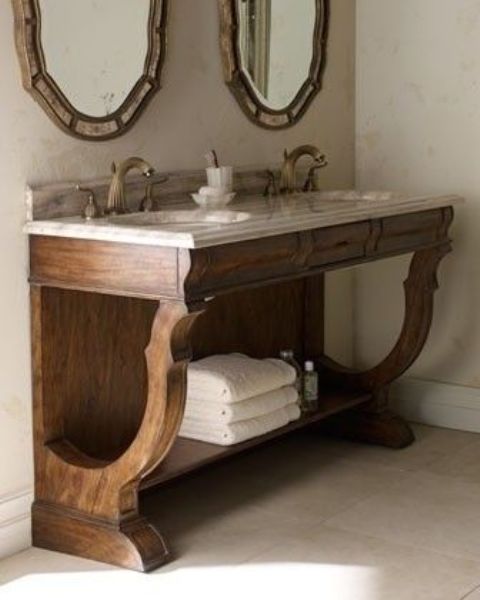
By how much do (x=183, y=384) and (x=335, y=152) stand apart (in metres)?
1.54

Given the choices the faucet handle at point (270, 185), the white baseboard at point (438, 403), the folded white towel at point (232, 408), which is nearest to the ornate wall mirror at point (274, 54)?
the faucet handle at point (270, 185)

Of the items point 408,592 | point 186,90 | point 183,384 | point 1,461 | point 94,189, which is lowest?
point 408,592

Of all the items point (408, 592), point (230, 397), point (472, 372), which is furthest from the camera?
point (472, 372)

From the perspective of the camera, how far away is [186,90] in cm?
362

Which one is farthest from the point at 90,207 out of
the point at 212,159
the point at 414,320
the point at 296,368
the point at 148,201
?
the point at 414,320

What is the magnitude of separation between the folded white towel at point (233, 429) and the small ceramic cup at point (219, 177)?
26.0 inches

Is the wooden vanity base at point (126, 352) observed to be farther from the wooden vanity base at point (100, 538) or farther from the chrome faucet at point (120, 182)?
the chrome faucet at point (120, 182)

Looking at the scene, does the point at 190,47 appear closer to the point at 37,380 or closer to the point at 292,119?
the point at 292,119

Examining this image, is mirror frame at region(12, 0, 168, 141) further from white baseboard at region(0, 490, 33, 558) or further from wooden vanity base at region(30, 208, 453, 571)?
white baseboard at region(0, 490, 33, 558)

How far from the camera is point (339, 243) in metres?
3.39

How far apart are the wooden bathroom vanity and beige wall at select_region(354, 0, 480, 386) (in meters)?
0.44

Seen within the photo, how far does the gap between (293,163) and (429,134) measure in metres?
0.62

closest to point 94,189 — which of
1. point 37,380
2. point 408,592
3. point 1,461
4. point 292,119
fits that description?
point 37,380

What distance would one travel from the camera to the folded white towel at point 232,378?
345 cm
